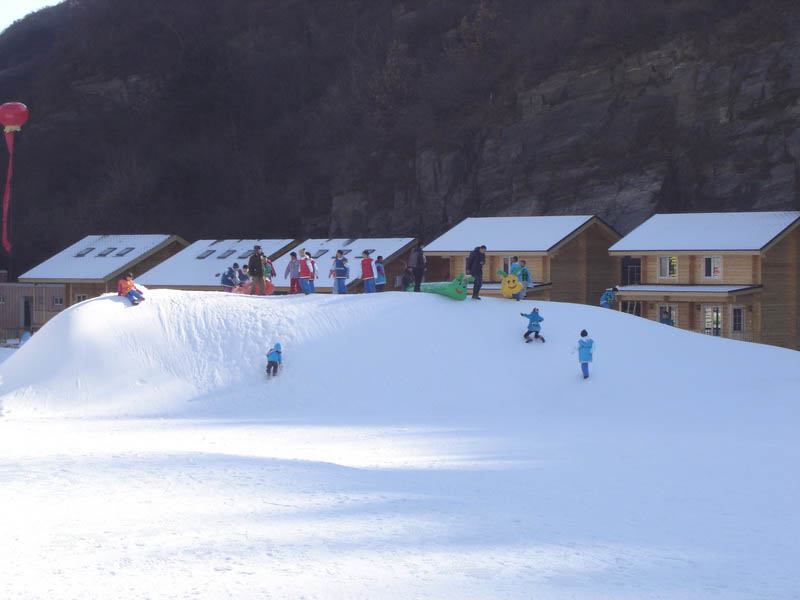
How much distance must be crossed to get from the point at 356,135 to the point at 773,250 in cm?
4216

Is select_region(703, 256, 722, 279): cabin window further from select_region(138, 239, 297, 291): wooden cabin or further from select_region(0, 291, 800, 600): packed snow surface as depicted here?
select_region(138, 239, 297, 291): wooden cabin

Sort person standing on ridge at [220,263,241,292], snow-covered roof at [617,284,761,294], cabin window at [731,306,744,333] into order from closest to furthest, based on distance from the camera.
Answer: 1. person standing on ridge at [220,263,241,292]
2. snow-covered roof at [617,284,761,294]
3. cabin window at [731,306,744,333]

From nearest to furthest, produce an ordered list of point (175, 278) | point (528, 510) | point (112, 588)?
point (112, 588) < point (528, 510) < point (175, 278)

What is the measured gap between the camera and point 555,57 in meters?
62.8

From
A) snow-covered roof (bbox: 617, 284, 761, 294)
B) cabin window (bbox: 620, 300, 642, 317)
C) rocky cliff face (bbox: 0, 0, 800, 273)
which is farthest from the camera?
rocky cliff face (bbox: 0, 0, 800, 273)

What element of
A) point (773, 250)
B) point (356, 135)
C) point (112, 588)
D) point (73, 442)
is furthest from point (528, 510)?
point (356, 135)

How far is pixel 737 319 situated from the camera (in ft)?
127

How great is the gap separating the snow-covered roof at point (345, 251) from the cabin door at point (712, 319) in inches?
591

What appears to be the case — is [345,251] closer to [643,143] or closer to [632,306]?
[632,306]

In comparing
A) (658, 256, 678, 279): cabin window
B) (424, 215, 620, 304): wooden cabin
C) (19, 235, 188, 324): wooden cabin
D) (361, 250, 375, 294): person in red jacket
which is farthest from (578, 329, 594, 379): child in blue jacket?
(19, 235, 188, 324): wooden cabin

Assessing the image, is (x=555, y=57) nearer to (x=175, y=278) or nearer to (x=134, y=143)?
(x=175, y=278)

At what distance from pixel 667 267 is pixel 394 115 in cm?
3619

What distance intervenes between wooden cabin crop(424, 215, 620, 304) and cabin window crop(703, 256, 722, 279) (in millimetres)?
6195

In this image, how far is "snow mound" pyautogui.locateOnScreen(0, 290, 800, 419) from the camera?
86.3ft
